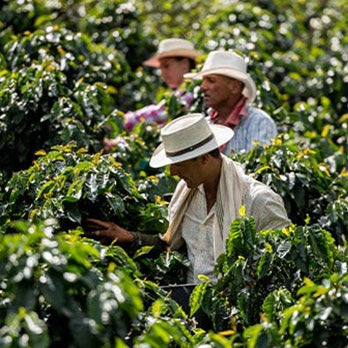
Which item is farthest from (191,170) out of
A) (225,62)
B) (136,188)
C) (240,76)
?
(225,62)

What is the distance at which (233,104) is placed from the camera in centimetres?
780

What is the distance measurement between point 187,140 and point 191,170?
16cm

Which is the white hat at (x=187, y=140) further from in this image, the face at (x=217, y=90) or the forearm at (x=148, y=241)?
Answer: the face at (x=217, y=90)

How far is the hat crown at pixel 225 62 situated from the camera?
780cm

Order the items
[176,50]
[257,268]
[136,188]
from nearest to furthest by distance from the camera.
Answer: [257,268], [136,188], [176,50]

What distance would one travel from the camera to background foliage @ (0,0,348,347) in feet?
13.0

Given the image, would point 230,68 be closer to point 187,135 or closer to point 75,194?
point 187,135

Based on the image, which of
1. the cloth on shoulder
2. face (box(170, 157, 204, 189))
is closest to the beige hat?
the cloth on shoulder

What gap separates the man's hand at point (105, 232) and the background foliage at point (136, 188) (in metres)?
0.09

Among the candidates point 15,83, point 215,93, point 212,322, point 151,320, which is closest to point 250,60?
point 215,93

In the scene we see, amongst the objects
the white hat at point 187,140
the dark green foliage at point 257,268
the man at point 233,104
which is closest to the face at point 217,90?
the man at point 233,104

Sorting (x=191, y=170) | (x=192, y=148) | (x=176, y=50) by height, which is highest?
(x=192, y=148)

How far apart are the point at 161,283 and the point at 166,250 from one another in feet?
0.69

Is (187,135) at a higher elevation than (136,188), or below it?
higher
